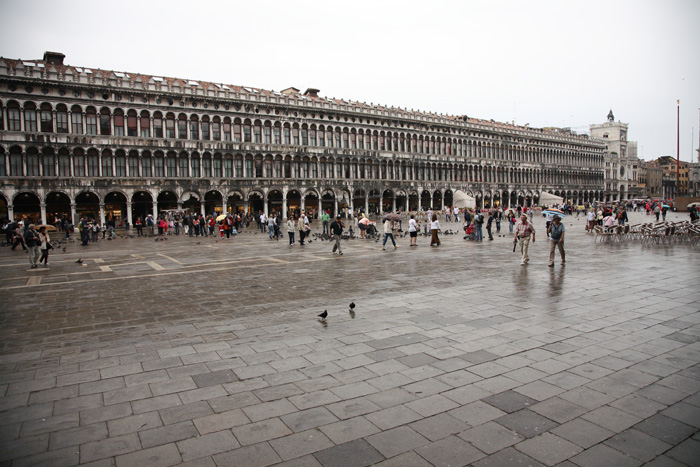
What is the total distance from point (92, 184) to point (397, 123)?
40.0 meters

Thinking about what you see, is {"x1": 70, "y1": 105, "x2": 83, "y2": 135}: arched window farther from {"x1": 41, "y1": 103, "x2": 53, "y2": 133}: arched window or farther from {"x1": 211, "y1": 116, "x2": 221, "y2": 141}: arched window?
{"x1": 211, "y1": 116, "x2": 221, "y2": 141}: arched window

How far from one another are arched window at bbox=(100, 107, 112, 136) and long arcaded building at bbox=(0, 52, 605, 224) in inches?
3.8

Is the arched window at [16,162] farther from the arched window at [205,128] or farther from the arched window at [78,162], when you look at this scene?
the arched window at [205,128]

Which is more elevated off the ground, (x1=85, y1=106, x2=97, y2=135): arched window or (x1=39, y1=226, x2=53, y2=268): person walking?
(x1=85, y1=106, x2=97, y2=135): arched window

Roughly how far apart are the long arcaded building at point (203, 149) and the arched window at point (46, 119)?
9 cm

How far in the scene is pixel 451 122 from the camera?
235ft

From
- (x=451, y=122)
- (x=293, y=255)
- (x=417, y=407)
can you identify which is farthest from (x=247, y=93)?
(x=417, y=407)

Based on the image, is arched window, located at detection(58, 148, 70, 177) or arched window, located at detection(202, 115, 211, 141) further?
arched window, located at detection(202, 115, 211, 141)

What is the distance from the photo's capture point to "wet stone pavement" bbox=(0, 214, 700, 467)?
3.50m

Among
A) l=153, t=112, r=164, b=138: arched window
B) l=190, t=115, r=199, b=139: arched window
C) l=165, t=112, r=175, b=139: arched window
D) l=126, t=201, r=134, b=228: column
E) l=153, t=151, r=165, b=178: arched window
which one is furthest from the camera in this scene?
l=190, t=115, r=199, b=139: arched window

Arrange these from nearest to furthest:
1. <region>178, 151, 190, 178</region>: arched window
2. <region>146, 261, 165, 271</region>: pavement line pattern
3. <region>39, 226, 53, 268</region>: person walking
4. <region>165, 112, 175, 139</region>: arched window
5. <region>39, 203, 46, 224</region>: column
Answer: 1. <region>146, 261, 165, 271</region>: pavement line pattern
2. <region>39, 226, 53, 268</region>: person walking
3. <region>39, 203, 46, 224</region>: column
4. <region>165, 112, 175, 139</region>: arched window
5. <region>178, 151, 190, 178</region>: arched window

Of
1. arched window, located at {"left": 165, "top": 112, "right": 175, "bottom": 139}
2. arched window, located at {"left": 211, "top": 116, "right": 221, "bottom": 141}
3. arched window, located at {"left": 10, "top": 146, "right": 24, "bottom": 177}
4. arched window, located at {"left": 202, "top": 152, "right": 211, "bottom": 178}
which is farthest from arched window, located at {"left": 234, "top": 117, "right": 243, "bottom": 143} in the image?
arched window, located at {"left": 10, "top": 146, "right": 24, "bottom": 177}

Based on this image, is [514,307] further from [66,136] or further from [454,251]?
[66,136]

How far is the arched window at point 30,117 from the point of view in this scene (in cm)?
3925
